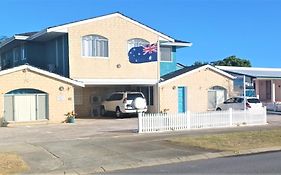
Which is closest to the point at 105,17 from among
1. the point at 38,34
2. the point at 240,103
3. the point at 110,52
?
the point at 110,52

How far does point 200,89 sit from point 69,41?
36.6ft

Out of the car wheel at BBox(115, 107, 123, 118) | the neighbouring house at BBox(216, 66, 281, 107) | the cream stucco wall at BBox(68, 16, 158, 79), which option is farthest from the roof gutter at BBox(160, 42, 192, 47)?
the car wheel at BBox(115, 107, 123, 118)

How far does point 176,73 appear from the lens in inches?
1404

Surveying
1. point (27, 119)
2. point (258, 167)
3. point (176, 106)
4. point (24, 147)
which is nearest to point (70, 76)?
point (27, 119)

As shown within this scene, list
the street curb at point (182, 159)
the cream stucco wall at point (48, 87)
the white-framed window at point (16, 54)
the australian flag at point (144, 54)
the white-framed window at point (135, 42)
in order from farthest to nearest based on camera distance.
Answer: the white-framed window at point (16, 54)
the white-framed window at point (135, 42)
the cream stucco wall at point (48, 87)
the australian flag at point (144, 54)
the street curb at point (182, 159)

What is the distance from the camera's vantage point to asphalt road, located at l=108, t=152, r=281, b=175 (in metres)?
10.8

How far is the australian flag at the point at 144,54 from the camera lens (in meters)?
25.8

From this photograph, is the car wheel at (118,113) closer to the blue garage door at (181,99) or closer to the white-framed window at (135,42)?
the white-framed window at (135,42)

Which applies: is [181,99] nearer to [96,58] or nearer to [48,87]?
[96,58]

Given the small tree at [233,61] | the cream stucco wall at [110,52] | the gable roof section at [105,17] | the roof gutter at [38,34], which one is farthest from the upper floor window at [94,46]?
the small tree at [233,61]

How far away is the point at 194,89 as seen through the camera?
115 ft

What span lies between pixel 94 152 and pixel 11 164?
310 centimetres

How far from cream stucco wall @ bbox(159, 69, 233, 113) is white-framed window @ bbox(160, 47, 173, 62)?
315 cm

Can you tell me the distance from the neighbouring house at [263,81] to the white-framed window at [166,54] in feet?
25.1
